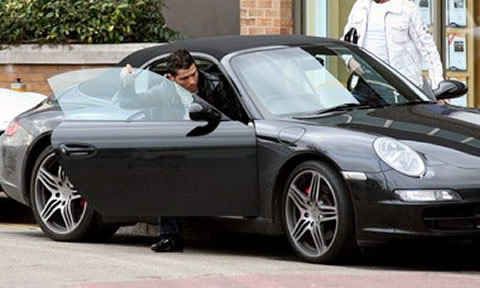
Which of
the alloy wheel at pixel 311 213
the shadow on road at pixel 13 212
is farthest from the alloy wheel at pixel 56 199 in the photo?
the shadow on road at pixel 13 212

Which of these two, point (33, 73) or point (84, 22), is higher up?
point (84, 22)

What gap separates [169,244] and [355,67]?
180 cm

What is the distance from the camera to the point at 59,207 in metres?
11.1

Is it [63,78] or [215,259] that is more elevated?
[63,78]

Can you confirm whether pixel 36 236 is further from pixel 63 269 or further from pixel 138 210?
pixel 63 269

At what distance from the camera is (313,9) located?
16.8m

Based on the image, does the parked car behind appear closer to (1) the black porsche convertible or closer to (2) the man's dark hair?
(1) the black porsche convertible

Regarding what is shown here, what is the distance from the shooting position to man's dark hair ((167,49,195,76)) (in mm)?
10328

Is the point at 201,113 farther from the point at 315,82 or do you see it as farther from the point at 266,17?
the point at 266,17

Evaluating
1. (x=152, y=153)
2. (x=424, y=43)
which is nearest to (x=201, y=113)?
(x=152, y=153)

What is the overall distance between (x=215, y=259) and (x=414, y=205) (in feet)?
5.23

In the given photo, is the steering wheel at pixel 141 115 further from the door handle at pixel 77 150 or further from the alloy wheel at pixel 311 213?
the alloy wheel at pixel 311 213

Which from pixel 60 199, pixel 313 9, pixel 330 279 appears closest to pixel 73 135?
pixel 60 199

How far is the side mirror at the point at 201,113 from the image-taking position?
992cm
